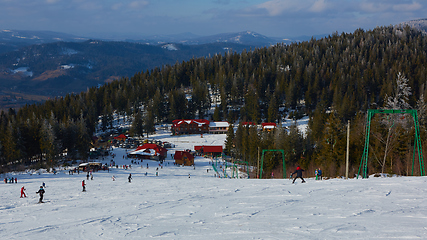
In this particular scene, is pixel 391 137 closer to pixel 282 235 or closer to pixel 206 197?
pixel 206 197

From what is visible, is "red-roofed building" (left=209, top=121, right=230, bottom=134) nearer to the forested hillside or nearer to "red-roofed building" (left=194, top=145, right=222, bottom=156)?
the forested hillside

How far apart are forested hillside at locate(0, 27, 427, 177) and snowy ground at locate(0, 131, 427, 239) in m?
16.8

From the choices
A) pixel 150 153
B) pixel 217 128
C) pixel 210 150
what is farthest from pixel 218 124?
pixel 150 153

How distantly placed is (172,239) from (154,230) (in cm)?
137

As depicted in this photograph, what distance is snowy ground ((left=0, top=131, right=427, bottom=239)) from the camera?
9953 mm

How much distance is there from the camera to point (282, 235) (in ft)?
31.3

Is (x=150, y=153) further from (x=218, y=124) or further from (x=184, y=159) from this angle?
(x=218, y=124)

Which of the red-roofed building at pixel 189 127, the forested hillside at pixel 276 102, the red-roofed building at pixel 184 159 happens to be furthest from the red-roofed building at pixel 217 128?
the red-roofed building at pixel 184 159

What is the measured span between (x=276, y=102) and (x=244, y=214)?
77138 millimetres

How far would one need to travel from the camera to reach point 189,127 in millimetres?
80750

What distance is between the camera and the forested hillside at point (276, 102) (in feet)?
123

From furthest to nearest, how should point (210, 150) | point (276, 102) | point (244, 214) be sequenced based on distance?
point (276, 102) → point (210, 150) → point (244, 214)

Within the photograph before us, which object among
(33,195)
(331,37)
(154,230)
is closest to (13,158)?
(33,195)

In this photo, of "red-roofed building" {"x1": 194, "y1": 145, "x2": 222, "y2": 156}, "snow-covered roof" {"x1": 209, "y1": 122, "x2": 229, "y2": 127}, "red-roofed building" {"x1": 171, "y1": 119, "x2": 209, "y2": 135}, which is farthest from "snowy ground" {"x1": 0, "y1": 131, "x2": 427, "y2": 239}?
"snow-covered roof" {"x1": 209, "y1": 122, "x2": 229, "y2": 127}
